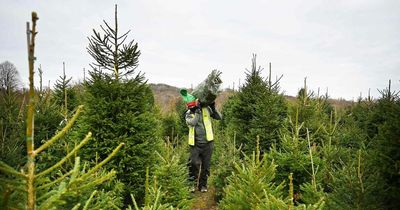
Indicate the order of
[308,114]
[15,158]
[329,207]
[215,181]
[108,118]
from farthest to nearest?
1. [308,114]
2. [215,181]
3. [108,118]
4. [15,158]
5. [329,207]

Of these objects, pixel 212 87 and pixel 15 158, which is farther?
pixel 212 87

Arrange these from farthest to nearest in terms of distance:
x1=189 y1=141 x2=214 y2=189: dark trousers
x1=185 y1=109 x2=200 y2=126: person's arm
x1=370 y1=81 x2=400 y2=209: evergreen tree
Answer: x1=189 y1=141 x2=214 y2=189: dark trousers → x1=185 y1=109 x2=200 y2=126: person's arm → x1=370 y1=81 x2=400 y2=209: evergreen tree

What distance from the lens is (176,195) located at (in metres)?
4.93

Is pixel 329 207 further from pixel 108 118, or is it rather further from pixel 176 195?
pixel 108 118

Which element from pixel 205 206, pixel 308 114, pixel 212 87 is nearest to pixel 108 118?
pixel 212 87

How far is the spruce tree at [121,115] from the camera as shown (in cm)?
530

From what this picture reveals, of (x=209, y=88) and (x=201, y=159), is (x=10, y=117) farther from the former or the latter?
(x=201, y=159)

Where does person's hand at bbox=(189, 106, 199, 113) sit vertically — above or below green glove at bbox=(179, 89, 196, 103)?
below

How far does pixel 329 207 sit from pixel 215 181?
14.0 feet

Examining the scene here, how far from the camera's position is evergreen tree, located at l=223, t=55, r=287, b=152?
26.9 feet

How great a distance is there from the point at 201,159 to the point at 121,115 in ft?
11.5

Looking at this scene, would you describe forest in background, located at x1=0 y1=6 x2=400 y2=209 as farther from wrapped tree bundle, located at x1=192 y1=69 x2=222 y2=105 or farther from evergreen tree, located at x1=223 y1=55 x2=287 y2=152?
wrapped tree bundle, located at x1=192 y1=69 x2=222 y2=105

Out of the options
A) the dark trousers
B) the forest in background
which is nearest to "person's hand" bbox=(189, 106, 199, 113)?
the dark trousers

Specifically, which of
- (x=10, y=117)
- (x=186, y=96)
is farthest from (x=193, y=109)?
(x=10, y=117)
